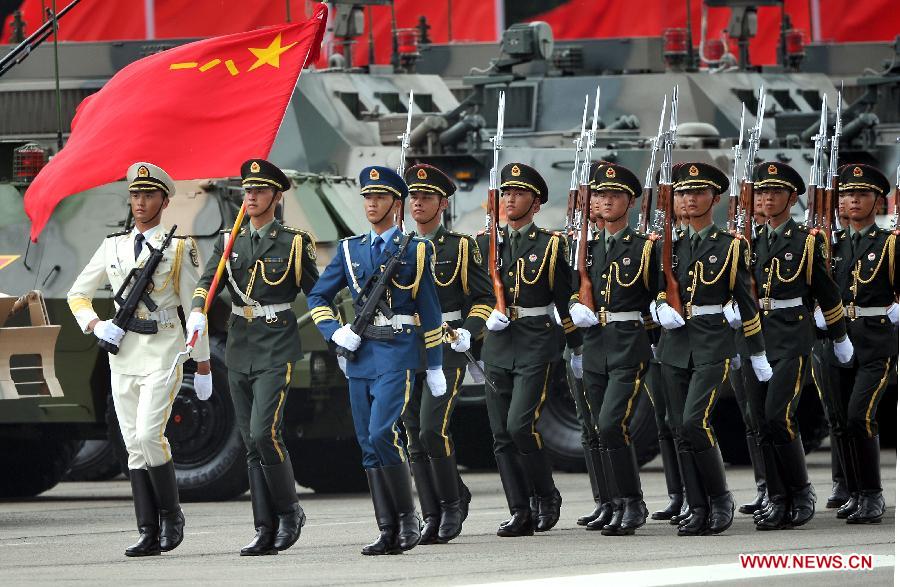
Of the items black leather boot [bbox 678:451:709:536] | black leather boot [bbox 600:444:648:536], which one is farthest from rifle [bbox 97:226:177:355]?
black leather boot [bbox 678:451:709:536]

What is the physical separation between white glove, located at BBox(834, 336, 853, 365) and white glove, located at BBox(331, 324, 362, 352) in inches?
119

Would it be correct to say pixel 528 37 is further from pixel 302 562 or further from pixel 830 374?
pixel 302 562

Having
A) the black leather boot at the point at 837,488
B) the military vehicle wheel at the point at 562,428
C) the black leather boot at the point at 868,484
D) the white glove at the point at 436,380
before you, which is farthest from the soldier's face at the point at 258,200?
the military vehicle wheel at the point at 562,428

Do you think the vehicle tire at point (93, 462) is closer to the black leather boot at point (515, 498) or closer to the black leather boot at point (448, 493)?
the black leather boot at point (515, 498)

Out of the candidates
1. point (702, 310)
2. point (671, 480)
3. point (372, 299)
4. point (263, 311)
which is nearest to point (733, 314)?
point (702, 310)

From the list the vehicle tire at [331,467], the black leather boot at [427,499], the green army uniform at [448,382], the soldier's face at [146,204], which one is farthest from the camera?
the vehicle tire at [331,467]

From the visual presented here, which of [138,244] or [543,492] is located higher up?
[138,244]

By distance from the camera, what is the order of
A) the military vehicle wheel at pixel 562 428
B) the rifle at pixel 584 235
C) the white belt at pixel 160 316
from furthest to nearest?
the military vehicle wheel at pixel 562 428 < the rifle at pixel 584 235 < the white belt at pixel 160 316

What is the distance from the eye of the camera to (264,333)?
39.3 feet

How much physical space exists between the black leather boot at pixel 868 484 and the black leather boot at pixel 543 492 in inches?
62.1

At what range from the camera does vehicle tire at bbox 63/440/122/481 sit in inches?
764

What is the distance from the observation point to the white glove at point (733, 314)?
13008 mm

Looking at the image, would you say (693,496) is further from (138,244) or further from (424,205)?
(138,244)

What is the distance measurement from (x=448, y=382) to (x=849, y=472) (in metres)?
2.32
